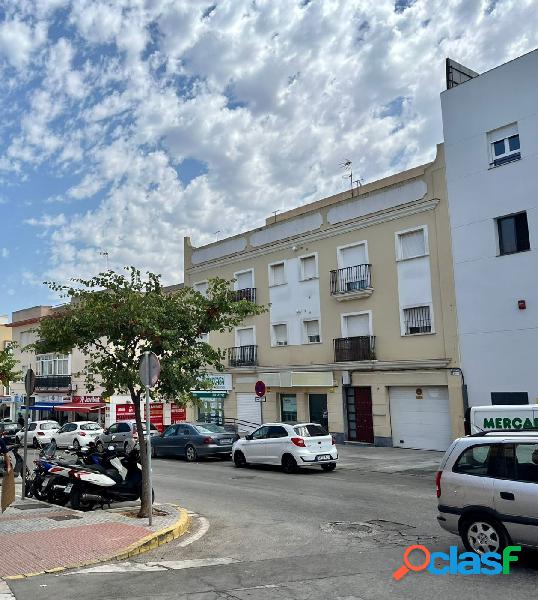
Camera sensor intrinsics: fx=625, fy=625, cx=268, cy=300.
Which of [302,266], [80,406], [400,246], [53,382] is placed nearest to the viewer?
[400,246]

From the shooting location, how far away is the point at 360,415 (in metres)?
26.7

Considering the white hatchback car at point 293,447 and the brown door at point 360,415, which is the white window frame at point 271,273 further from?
the white hatchback car at point 293,447

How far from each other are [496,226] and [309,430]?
10.2 m

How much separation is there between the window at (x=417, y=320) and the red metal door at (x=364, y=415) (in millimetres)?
3279

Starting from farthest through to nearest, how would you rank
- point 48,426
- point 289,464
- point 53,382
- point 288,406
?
point 53,382 → point 48,426 → point 288,406 → point 289,464

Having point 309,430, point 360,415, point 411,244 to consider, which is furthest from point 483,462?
point 360,415

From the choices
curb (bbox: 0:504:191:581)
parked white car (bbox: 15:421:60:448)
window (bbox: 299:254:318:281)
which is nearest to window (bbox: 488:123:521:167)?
window (bbox: 299:254:318:281)

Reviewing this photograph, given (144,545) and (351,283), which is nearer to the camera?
(144,545)

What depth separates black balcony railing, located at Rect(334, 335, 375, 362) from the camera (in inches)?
1025

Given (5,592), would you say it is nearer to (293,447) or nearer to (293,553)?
(293,553)

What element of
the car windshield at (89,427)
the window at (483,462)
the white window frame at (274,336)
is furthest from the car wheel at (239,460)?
the window at (483,462)

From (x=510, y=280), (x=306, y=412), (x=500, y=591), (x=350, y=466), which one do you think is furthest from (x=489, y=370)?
(x=500, y=591)

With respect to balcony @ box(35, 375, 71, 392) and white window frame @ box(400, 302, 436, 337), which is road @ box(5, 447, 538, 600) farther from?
balcony @ box(35, 375, 71, 392)

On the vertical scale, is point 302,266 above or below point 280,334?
above
